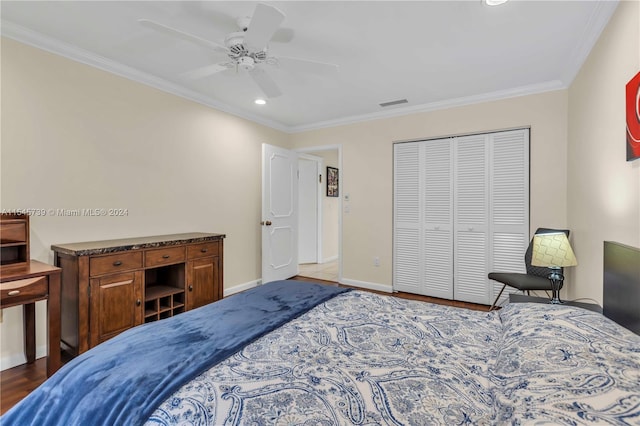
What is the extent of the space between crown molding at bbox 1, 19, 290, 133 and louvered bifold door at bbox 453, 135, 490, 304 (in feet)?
9.84

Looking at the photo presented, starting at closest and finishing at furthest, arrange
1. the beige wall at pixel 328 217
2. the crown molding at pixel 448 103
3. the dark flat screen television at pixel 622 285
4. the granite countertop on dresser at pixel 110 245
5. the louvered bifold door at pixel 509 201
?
the dark flat screen television at pixel 622 285 → the granite countertop on dresser at pixel 110 245 → the crown molding at pixel 448 103 → the louvered bifold door at pixel 509 201 → the beige wall at pixel 328 217

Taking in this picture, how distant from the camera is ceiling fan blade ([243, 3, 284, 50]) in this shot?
1.60m

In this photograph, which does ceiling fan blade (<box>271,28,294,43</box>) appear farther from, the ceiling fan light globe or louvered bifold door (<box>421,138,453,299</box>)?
louvered bifold door (<box>421,138,453,299</box>)

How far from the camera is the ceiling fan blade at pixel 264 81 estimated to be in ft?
7.68

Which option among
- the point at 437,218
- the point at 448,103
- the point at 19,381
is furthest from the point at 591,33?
the point at 19,381

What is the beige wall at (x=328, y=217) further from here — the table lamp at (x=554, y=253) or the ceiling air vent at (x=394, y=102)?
the table lamp at (x=554, y=253)

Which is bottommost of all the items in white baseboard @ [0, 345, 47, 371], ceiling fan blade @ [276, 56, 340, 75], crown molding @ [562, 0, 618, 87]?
white baseboard @ [0, 345, 47, 371]

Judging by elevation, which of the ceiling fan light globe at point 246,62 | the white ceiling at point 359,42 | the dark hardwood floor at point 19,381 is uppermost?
the white ceiling at point 359,42

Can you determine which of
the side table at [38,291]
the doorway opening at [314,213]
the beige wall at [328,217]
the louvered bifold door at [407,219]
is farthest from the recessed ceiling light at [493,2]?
the beige wall at [328,217]

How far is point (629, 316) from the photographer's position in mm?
1391

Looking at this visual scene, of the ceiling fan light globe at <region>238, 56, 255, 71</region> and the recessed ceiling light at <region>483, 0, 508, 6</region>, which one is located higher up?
the recessed ceiling light at <region>483, 0, 508, 6</region>

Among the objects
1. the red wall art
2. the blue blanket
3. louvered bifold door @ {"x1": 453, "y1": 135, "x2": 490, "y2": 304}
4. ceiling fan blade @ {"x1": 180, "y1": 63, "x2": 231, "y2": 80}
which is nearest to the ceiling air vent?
louvered bifold door @ {"x1": 453, "y1": 135, "x2": 490, "y2": 304}

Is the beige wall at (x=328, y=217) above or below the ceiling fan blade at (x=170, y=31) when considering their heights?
below

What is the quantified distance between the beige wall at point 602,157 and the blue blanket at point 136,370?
6.57 ft
